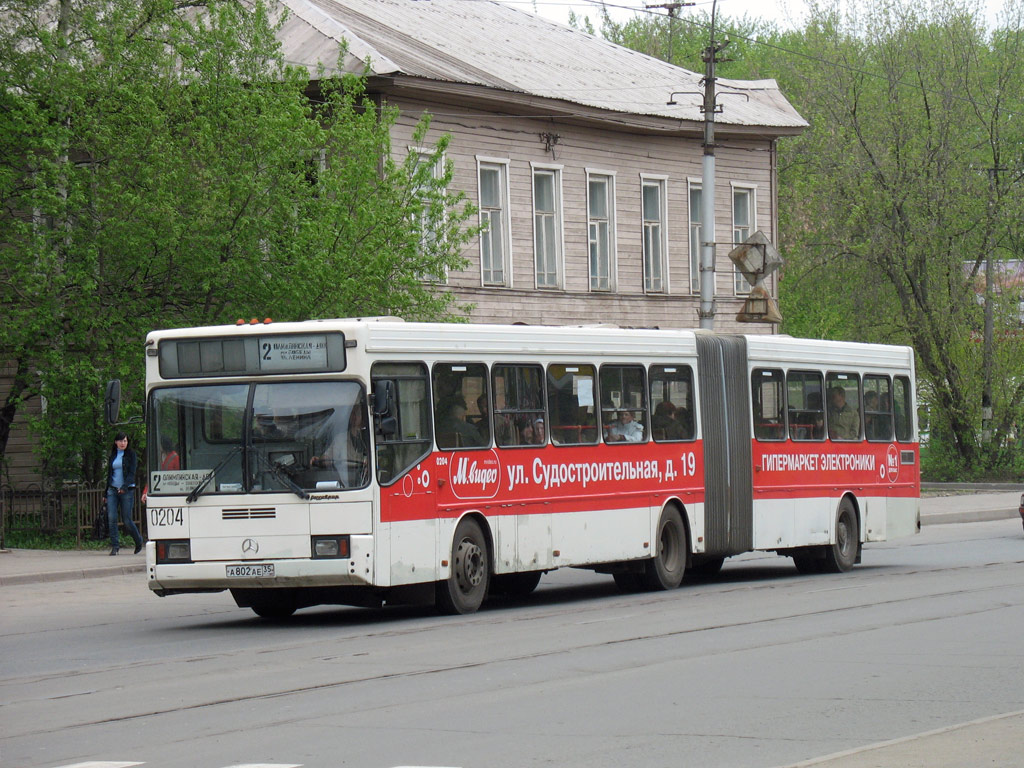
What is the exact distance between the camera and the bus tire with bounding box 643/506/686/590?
1891 cm

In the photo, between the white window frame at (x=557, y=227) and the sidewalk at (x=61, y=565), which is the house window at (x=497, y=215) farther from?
the sidewalk at (x=61, y=565)

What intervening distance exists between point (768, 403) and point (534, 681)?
10236mm

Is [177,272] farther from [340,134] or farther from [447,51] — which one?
[447,51]

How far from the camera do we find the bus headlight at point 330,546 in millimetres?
14859

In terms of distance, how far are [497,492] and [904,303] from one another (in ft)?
112

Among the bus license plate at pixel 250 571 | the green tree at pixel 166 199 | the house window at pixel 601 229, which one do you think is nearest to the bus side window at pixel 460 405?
the bus license plate at pixel 250 571

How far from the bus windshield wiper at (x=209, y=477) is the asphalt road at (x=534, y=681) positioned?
122 centimetres

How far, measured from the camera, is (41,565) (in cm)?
2361

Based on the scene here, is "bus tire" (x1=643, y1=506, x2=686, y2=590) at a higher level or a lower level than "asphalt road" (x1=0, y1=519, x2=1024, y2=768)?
higher

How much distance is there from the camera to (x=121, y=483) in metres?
25.8

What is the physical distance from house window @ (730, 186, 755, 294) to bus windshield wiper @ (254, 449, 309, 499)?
1081 inches

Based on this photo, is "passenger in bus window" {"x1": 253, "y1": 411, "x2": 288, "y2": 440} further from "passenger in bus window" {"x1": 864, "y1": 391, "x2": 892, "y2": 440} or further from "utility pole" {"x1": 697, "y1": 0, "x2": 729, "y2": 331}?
"utility pole" {"x1": 697, "y1": 0, "x2": 729, "y2": 331}

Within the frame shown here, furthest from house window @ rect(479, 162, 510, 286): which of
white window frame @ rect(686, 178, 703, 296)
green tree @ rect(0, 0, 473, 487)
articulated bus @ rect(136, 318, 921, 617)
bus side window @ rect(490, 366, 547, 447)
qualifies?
bus side window @ rect(490, 366, 547, 447)

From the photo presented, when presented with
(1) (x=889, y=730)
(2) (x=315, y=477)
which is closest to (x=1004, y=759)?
(1) (x=889, y=730)
